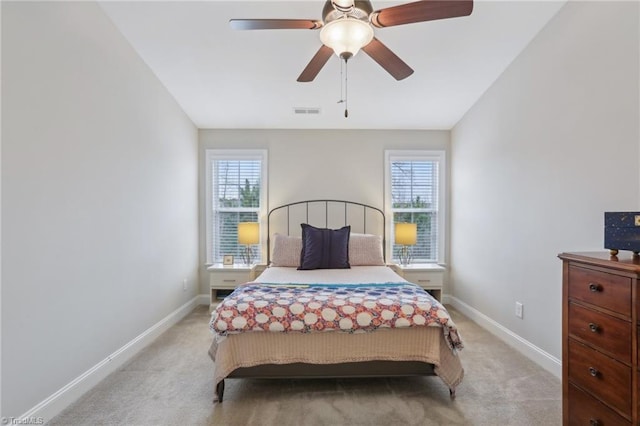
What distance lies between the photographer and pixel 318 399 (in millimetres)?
2139

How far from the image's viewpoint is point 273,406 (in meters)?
2.07

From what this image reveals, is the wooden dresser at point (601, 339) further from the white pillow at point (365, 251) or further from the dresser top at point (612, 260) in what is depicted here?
the white pillow at point (365, 251)

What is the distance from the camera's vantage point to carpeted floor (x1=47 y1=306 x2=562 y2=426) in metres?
1.94

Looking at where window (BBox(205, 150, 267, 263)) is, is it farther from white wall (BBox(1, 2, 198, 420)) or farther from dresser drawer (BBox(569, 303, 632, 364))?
dresser drawer (BBox(569, 303, 632, 364))

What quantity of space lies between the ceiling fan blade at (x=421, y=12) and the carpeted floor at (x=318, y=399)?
7.56 feet

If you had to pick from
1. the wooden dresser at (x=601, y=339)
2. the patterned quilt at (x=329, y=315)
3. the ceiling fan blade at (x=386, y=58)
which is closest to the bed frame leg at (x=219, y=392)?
the patterned quilt at (x=329, y=315)

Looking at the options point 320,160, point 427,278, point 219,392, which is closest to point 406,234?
point 427,278

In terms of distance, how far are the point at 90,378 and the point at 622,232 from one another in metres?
3.28

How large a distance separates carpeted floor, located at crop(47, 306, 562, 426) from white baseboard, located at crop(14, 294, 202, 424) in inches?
2.1

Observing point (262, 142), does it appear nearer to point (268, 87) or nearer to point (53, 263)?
point (268, 87)

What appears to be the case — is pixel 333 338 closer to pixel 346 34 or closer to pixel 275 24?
pixel 346 34

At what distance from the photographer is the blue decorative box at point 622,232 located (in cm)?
142

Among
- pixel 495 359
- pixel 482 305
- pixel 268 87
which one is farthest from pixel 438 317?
pixel 268 87

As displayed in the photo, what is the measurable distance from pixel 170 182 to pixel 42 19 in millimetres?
1826
